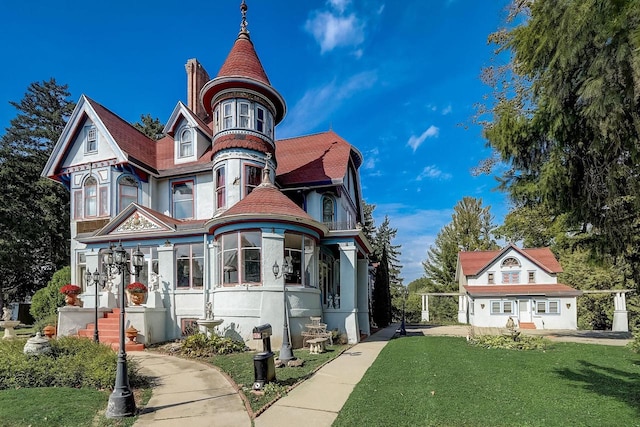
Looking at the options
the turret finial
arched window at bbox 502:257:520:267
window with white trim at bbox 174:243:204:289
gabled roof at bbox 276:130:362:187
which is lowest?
arched window at bbox 502:257:520:267

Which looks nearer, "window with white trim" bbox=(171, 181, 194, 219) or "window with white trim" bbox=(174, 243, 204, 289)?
"window with white trim" bbox=(174, 243, 204, 289)

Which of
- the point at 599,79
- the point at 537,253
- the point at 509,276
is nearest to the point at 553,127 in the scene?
the point at 599,79

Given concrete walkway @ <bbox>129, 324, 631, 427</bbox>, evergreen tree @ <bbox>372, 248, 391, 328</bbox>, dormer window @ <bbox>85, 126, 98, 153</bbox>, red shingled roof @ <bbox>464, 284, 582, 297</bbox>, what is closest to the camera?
concrete walkway @ <bbox>129, 324, 631, 427</bbox>

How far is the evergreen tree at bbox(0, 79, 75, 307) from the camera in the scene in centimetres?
2754

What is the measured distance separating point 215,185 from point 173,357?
8.12m

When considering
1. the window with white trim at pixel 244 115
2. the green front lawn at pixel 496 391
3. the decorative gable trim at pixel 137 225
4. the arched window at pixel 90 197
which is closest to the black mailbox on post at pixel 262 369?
the green front lawn at pixel 496 391

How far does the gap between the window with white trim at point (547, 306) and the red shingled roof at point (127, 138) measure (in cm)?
2928

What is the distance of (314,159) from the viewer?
68.7 ft

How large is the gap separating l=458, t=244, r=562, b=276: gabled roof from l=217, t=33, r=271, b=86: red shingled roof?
80.3 feet

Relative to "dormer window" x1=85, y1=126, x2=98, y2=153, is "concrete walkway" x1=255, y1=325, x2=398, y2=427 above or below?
below

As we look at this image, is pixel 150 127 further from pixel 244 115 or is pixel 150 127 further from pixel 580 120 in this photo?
pixel 580 120

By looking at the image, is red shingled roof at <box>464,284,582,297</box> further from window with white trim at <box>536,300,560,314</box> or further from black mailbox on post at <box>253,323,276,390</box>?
black mailbox on post at <box>253,323,276,390</box>

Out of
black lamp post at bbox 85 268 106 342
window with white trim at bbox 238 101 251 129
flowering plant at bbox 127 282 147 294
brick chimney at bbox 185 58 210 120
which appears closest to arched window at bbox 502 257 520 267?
window with white trim at bbox 238 101 251 129

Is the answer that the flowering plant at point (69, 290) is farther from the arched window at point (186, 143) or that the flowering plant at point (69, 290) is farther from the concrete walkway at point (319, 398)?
the concrete walkway at point (319, 398)
